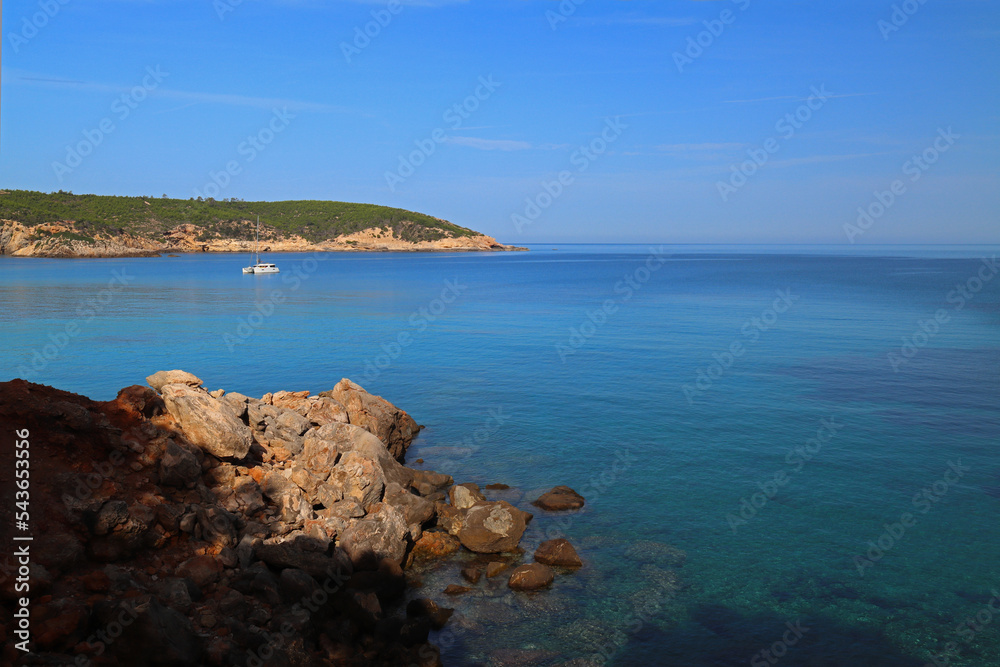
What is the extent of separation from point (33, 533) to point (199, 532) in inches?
130

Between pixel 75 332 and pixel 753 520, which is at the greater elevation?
pixel 75 332

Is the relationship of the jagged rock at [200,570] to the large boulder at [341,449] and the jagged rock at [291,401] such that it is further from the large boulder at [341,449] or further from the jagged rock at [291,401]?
the jagged rock at [291,401]

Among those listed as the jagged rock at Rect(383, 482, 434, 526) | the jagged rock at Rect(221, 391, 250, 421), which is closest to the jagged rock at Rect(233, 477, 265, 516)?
the jagged rock at Rect(221, 391, 250, 421)

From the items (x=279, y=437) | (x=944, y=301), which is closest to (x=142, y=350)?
(x=279, y=437)

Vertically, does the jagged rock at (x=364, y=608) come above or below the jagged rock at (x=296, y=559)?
below

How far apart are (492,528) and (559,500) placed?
3293 mm

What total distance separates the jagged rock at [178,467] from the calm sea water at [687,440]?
6.86 m

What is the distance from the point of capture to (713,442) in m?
26.7

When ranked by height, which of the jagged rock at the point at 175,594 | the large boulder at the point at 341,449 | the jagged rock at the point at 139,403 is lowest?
the jagged rock at the point at 175,594

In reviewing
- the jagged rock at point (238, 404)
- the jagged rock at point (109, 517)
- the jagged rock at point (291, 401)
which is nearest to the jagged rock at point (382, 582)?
the jagged rock at point (109, 517)

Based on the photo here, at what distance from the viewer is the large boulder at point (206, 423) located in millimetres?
18406

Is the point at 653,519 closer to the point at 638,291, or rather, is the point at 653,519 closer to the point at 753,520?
the point at 753,520

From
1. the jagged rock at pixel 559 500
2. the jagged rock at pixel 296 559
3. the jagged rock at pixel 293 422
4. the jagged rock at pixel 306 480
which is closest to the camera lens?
the jagged rock at pixel 296 559

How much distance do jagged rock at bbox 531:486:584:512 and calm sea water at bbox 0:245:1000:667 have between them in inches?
25.0
